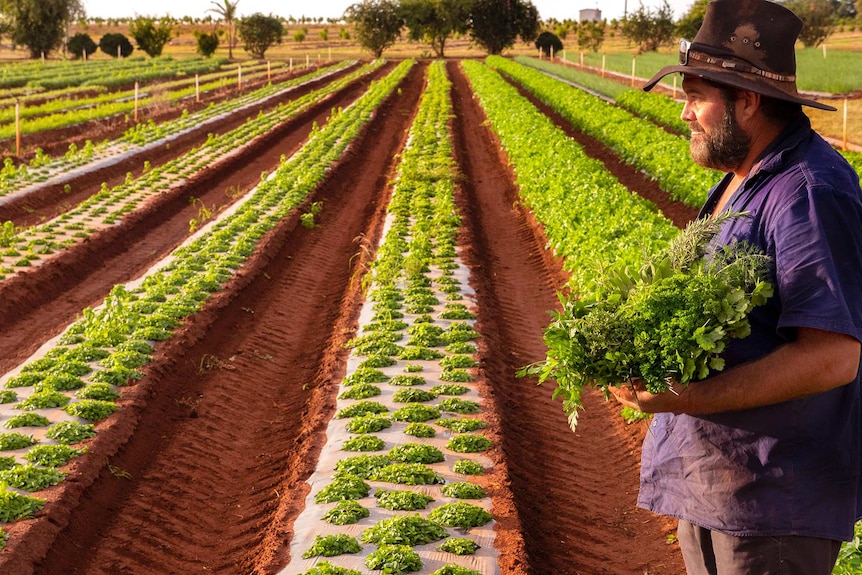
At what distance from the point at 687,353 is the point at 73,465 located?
598 centimetres

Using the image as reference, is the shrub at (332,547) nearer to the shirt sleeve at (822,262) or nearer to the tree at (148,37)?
the shirt sleeve at (822,262)

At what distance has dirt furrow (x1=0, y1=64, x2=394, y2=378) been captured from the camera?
11750mm

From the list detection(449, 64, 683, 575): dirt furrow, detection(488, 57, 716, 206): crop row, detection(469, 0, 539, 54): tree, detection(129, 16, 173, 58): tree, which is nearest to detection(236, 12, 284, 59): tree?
detection(129, 16, 173, 58): tree

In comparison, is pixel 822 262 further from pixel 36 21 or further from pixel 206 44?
pixel 206 44

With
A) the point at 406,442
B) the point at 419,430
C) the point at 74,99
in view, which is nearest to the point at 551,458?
the point at 419,430

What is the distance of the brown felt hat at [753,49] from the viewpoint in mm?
2938

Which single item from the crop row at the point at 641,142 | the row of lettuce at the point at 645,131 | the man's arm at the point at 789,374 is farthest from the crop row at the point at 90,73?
the man's arm at the point at 789,374

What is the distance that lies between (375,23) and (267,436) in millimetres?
83107

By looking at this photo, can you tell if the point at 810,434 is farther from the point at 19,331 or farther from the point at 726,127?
the point at 19,331

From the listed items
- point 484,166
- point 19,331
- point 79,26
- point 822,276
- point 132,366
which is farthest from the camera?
point 79,26

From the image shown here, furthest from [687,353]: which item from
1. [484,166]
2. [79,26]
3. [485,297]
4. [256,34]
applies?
[79,26]

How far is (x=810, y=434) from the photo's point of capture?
2773 mm

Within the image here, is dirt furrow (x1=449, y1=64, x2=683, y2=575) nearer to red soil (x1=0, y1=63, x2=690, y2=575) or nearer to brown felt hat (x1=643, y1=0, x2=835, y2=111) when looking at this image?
red soil (x1=0, y1=63, x2=690, y2=575)

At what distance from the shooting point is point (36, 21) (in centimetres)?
7119
